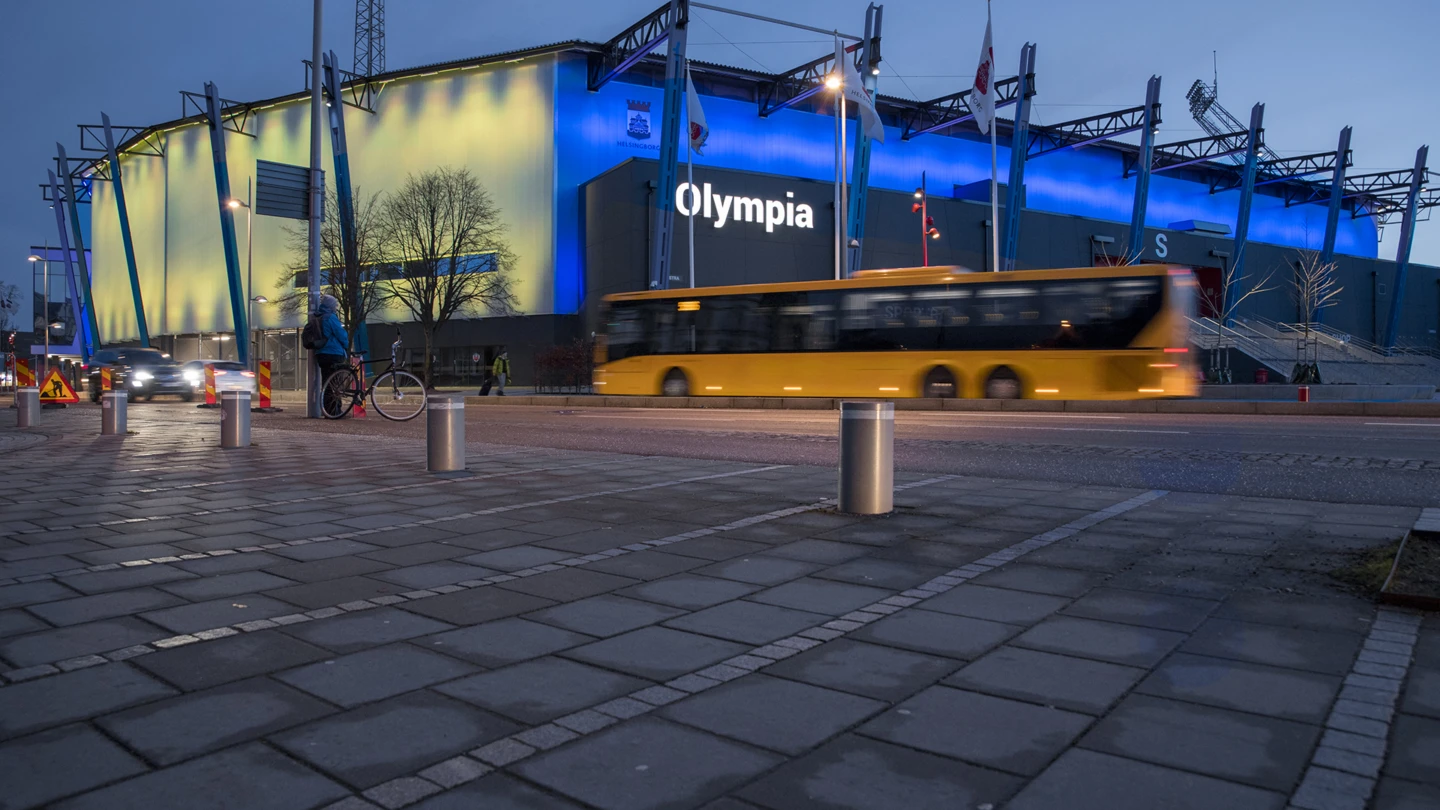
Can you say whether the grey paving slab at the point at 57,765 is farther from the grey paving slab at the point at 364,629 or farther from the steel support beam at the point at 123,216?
the steel support beam at the point at 123,216

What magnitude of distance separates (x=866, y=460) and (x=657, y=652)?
10.1 feet

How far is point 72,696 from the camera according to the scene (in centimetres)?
290

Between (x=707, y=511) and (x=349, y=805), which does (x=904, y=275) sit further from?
(x=349, y=805)

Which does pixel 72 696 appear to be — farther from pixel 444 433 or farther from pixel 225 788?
pixel 444 433

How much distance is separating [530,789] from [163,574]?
10.2ft

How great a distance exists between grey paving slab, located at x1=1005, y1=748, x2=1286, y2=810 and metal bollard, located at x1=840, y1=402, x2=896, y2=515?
3.76m

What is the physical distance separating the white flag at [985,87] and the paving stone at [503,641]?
2968 centimetres

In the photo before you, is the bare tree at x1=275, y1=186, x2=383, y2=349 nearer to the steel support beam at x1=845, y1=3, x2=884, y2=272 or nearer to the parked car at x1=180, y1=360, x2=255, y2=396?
the parked car at x1=180, y1=360, x2=255, y2=396

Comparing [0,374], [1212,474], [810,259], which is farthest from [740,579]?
[0,374]

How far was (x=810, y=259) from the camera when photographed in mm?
44625

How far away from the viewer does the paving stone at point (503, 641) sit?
3340 mm

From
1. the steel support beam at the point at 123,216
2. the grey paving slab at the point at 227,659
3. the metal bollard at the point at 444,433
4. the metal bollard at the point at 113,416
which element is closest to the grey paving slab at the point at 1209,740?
the grey paving slab at the point at 227,659

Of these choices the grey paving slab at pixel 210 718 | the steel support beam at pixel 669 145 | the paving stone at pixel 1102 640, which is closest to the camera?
the grey paving slab at pixel 210 718

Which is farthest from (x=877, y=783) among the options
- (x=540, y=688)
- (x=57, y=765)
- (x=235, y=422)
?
(x=235, y=422)
